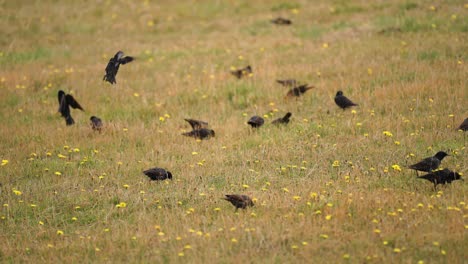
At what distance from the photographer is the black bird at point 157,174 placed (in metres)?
9.62

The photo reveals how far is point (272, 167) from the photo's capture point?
10070 millimetres

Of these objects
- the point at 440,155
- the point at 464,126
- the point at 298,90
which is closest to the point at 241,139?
the point at 298,90

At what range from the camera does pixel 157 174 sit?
9617mm

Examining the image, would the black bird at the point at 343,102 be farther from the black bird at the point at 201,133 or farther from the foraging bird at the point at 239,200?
the foraging bird at the point at 239,200

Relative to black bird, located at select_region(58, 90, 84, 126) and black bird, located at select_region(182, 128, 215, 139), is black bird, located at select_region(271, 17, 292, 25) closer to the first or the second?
black bird, located at select_region(58, 90, 84, 126)

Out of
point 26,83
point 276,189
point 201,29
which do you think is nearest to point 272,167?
point 276,189

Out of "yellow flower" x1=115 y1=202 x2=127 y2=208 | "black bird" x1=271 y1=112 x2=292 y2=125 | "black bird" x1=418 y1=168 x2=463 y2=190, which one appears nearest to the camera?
"black bird" x1=418 y1=168 x2=463 y2=190

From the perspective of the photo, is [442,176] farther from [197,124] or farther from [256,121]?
[197,124]

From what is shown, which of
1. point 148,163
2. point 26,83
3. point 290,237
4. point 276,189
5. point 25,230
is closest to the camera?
point 290,237

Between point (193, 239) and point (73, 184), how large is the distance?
2928 millimetres

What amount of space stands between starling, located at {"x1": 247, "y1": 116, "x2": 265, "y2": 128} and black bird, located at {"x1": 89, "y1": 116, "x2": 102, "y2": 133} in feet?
9.38

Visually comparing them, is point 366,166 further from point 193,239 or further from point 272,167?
point 193,239

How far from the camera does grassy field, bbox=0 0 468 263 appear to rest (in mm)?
7582

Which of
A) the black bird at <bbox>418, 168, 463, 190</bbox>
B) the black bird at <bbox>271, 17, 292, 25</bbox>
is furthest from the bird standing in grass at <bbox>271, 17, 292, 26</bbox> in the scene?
the black bird at <bbox>418, 168, 463, 190</bbox>
